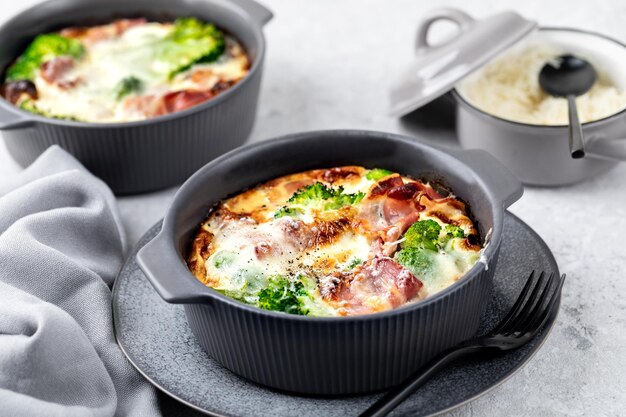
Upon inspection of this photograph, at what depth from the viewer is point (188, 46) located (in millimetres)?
4238

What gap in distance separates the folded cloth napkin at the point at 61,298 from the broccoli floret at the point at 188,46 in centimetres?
72

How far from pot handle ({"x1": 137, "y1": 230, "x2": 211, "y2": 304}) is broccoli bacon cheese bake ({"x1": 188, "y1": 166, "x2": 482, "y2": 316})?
0.19 m

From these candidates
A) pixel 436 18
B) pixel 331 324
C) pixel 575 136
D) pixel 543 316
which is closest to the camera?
pixel 331 324

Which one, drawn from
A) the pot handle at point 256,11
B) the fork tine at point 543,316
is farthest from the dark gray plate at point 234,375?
the pot handle at point 256,11

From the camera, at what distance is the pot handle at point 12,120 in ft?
12.0

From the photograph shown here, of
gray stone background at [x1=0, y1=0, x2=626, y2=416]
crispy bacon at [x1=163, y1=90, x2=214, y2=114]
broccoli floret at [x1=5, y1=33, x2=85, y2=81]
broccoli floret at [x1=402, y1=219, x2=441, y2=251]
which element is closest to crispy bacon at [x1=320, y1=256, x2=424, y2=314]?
broccoli floret at [x1=402, y1=219, x2=441, y2=251]

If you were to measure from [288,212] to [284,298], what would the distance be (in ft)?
1.65

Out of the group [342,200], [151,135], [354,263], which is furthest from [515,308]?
[151,135]

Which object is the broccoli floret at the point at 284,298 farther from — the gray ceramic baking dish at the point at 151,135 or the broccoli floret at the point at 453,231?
the gray ceramic baking dish at the point at 151,135

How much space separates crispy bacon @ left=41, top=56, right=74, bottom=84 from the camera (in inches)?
160

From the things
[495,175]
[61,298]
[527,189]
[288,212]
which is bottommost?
[527,189]

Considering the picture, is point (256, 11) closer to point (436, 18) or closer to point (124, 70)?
point (124, 70)

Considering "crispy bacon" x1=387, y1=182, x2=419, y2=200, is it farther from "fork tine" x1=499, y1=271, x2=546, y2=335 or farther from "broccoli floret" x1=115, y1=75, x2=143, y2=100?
"broccoli floret" x1=115, y1=75, x2=143, y2=100

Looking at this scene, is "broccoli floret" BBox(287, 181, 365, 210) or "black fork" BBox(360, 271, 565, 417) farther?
"broccoli floret" BBox(287, 181, 365, 210)
